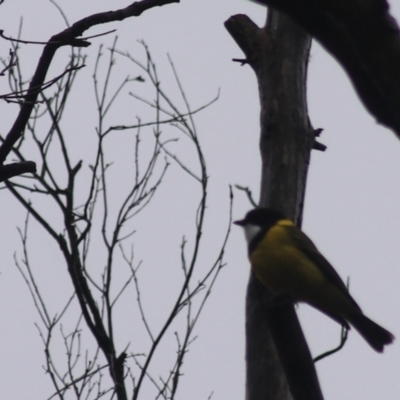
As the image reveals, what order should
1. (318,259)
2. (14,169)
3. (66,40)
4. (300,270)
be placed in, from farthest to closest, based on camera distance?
(318,259), (300,270), (66,40), (14,169)

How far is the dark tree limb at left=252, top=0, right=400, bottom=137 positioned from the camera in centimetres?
119

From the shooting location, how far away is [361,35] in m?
1.20

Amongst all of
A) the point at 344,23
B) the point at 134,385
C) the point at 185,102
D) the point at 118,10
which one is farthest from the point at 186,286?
the point at 344,23

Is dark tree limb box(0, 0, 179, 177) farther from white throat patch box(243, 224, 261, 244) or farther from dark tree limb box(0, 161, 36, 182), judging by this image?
white throat patch box(243, 224, 261, 244)

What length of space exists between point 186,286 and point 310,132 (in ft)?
5.01

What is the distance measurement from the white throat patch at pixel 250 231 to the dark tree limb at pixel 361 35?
374 cm

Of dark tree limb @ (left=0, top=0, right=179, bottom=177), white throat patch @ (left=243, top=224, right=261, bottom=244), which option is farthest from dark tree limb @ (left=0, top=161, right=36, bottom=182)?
white throat patch @ (left=243, top=224, right=261, bottom=244)

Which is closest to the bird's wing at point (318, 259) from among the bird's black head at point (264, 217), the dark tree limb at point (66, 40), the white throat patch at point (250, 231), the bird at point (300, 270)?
the bird at point (300, 270)

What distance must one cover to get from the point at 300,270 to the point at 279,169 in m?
1.31

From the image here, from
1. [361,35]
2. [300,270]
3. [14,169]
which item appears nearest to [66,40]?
[14,169]

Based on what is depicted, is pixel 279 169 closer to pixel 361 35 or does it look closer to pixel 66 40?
pixel 66 40

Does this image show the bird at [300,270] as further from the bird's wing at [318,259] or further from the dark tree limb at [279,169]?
the dark tree limb at [279,169]

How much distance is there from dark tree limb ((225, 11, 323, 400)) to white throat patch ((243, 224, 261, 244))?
0.80 metres

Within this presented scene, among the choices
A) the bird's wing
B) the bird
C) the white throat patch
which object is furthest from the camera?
the white throat patch
